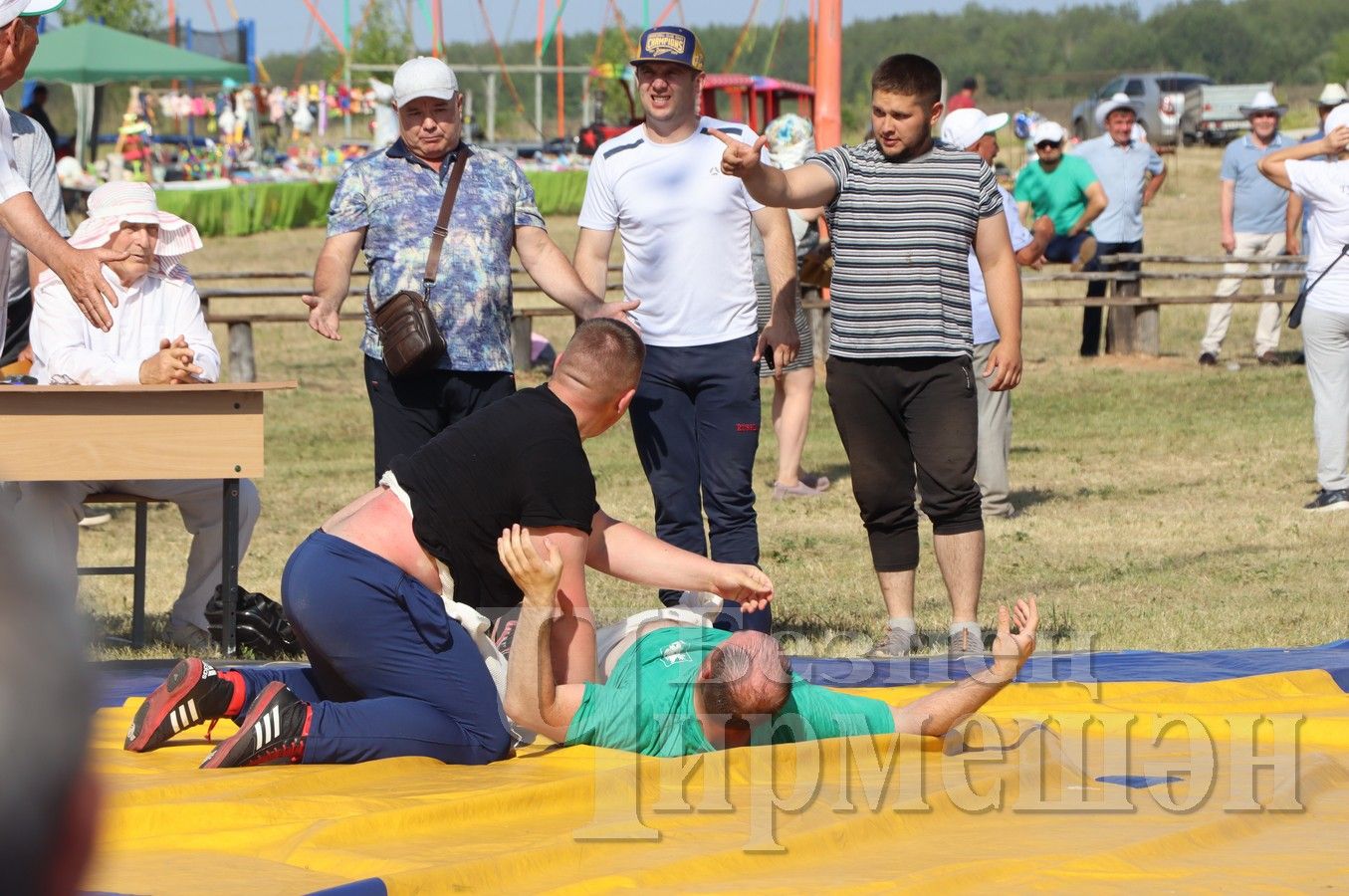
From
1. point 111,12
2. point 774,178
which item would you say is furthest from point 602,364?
point 111,12

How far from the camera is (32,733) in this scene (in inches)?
36.8

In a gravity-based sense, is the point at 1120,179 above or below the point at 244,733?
above

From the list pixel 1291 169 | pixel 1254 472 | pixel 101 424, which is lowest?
pixel 1254 472

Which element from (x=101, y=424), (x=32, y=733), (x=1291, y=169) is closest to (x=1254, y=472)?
(x=1291, y=169)

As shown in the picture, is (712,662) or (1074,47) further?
(1074,47)

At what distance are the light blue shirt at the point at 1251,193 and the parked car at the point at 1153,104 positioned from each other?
22.6 meters

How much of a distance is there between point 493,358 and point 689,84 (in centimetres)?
106

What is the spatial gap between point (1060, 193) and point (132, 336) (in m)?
9.29

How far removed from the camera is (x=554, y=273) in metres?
5.76

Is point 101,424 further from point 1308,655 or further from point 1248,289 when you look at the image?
point 1248,289

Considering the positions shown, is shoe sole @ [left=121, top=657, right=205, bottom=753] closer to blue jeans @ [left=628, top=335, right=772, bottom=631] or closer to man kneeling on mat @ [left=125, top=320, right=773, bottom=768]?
man kneeling on mat @ [left=125, top=320, right=773, bottom=768]

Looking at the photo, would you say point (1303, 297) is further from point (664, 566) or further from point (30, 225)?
point (30, 225)

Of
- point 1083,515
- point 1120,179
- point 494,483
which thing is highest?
point 1120,179

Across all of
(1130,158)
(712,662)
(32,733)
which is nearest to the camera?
(32,733)
